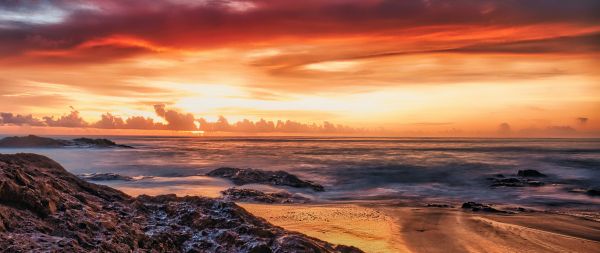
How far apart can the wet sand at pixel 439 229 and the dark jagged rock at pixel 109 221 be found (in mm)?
3559

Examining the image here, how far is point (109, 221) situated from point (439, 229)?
10139 mm

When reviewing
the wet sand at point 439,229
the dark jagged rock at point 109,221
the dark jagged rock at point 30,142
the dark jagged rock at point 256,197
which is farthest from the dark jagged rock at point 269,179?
the dark jagged rock at point 30,142

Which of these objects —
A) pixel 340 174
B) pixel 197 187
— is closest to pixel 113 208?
pixel 197 187

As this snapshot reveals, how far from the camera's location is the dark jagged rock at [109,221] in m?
4.78

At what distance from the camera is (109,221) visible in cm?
564

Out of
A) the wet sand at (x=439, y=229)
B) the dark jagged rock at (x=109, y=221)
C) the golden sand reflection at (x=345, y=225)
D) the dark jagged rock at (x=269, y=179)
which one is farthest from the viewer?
the dark jagged rock at (x=269, y=179)

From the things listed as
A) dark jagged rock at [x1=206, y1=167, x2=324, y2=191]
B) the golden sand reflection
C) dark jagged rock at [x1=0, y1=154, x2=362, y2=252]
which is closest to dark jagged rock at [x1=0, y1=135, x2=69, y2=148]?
dark jagged rock at [x1=206, y1=167, x2=324, y2=191]

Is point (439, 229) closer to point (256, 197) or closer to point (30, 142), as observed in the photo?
point (256, 197)

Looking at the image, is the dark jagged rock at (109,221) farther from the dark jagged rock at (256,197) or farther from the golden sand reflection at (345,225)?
the dark jagged rock at (256,197)

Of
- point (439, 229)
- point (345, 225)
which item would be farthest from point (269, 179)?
point (439, 229)

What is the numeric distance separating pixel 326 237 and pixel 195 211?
4.34 m

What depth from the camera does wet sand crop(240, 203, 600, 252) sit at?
10.5 metres

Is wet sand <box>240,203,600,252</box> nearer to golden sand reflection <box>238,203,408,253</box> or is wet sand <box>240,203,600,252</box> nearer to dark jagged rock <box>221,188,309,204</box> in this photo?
golden sand reflection <box>238,203,408,253</box>

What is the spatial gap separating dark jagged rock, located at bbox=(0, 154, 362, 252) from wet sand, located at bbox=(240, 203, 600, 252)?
3.56 metres
